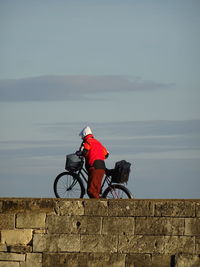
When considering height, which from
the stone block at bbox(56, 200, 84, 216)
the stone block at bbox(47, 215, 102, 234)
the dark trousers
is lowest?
the stone block at bbox(47, 215, 102, 234)

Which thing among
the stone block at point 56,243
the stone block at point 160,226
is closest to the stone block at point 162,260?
the stone block at point 160,226

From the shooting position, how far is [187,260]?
79.0 feet

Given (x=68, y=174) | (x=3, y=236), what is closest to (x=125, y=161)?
(x=68, y=174)

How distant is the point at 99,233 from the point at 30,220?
4.24ft

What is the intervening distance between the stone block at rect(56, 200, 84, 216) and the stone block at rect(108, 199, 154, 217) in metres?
0.53

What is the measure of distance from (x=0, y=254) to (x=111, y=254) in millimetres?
2059

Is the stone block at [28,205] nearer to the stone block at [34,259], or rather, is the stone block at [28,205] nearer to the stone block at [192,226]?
the stone block at [34,259]

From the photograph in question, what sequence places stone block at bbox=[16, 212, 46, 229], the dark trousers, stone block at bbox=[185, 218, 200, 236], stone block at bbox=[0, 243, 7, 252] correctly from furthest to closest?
the dark trousers
stone block at bbox=[0, 243, 7, 252]
stone block at bbox=[16, 212, 46, 229]
stone block at bbox=[185, 218, 200, 236]

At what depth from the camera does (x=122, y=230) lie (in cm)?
2416

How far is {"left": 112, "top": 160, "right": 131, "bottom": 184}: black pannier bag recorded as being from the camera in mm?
25406

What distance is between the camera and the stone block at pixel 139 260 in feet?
78.9

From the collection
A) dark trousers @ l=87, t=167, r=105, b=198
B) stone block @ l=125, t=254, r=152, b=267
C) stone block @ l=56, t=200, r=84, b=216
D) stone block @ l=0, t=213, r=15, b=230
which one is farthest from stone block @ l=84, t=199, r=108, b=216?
stone block @ l=0, t=213, r=15, b=230

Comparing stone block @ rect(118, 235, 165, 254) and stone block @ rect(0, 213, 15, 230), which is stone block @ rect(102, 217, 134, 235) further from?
stone block @ rect(0, 213, 15, 230)

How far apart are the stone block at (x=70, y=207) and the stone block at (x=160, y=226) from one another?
43.0 inches
